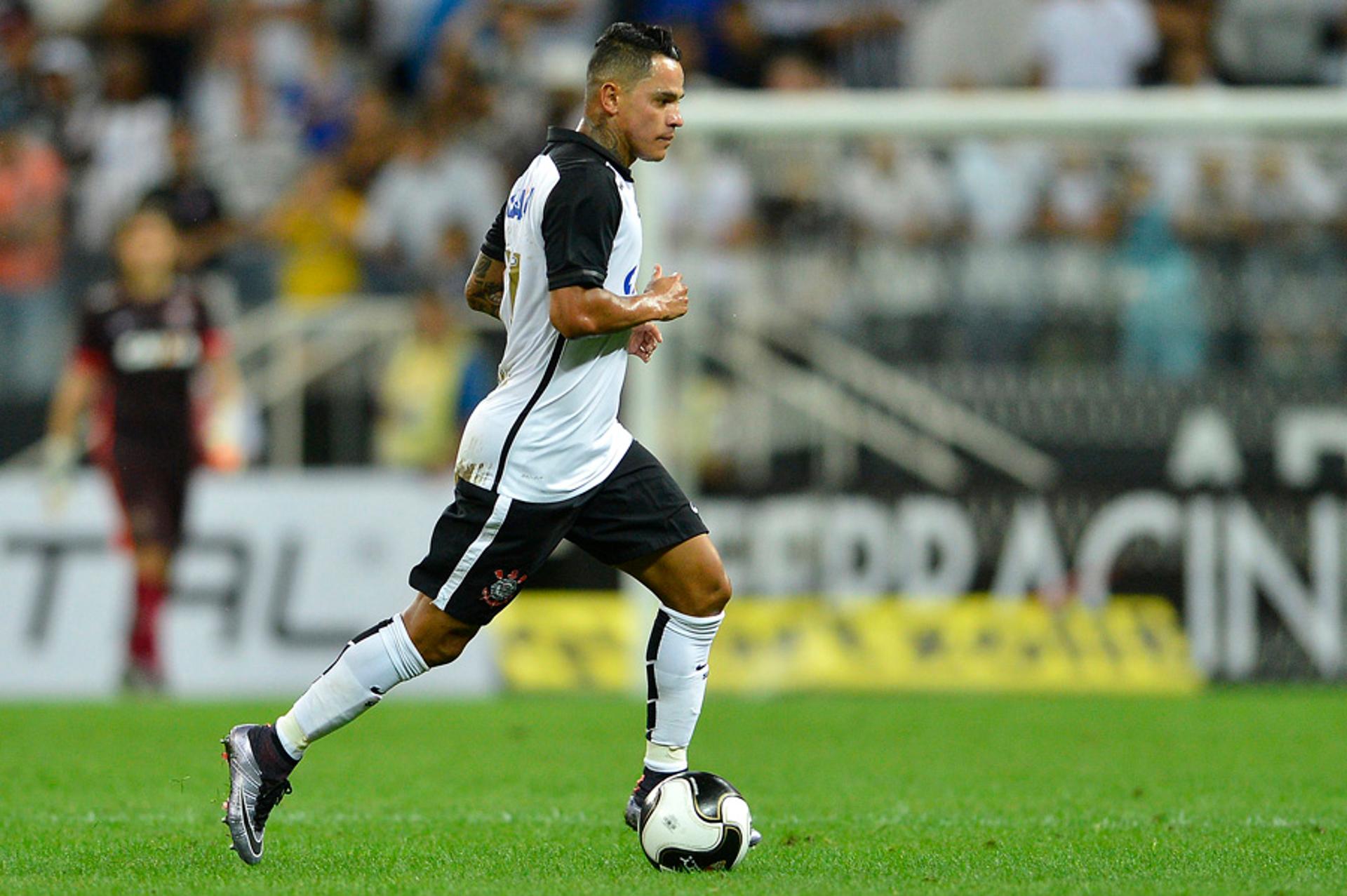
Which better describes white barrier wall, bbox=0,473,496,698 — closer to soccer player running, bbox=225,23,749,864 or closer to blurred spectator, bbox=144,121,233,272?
blurred spectator, bbox=144,121,233,272

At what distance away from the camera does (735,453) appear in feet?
43.0

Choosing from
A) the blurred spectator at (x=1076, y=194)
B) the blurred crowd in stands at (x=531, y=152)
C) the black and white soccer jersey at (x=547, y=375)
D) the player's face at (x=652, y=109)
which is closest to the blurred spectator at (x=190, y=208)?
the blurred crowd in stands at (x=531, y=152)

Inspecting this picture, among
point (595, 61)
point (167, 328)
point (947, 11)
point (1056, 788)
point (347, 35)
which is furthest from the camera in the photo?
point (347, 35)

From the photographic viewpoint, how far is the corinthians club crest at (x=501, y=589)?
18.8 ft

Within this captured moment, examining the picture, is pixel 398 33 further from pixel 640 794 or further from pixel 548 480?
pixel 640 794

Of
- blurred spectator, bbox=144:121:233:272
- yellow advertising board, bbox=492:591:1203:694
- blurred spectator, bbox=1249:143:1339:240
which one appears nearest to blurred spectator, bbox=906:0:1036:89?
blurred spectator, bbox=1249:143:1339:240

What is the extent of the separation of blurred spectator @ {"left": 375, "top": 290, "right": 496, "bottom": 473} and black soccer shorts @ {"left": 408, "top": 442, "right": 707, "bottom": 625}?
7818 mm

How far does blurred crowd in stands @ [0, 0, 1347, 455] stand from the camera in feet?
42.8

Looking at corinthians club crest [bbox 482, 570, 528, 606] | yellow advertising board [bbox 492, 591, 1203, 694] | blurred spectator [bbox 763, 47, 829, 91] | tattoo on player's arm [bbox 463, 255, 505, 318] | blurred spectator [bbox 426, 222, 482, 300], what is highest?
blurred spectator [bbox 763, 47, 829, 91]

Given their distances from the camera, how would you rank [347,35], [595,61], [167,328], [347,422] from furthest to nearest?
[347,35] < [347,422] < [167,328] < [595,61]

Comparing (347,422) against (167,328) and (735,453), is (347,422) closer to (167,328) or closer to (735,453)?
(167,328)

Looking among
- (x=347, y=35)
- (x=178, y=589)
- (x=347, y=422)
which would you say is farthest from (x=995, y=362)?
(x=347, y=35)

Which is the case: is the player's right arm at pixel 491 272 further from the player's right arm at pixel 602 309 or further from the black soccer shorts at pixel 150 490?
the black soccer shorts at pixel 150 490

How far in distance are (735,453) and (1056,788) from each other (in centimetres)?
572
